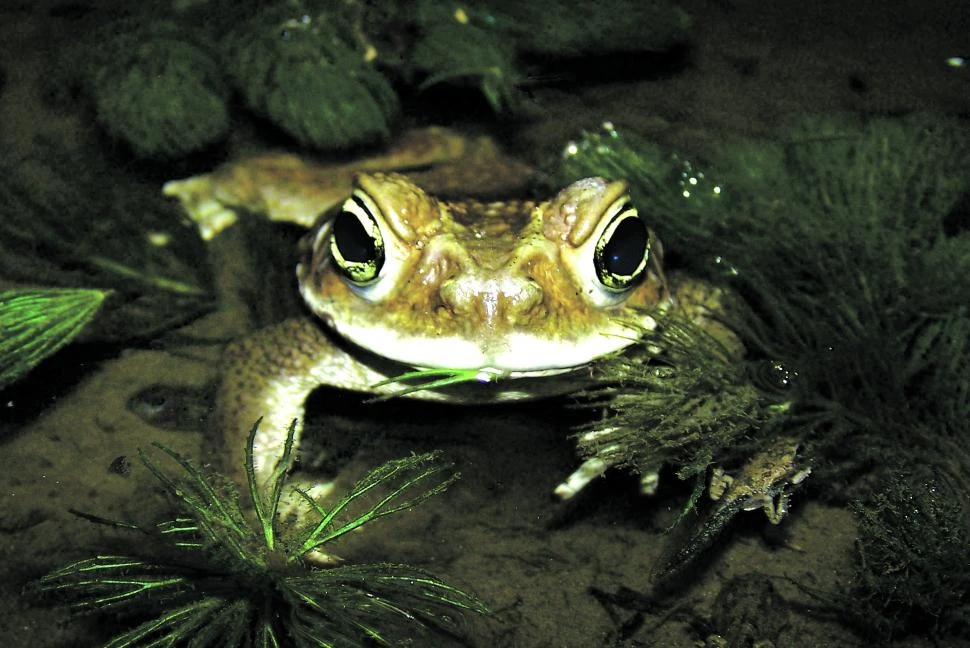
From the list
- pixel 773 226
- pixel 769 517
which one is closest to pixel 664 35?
pixel 773 226

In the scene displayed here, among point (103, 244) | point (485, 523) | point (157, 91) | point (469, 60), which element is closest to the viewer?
point (485, 523)

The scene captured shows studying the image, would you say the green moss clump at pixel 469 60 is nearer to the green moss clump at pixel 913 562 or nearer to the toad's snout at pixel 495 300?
the toad's snout at pixel 495 300

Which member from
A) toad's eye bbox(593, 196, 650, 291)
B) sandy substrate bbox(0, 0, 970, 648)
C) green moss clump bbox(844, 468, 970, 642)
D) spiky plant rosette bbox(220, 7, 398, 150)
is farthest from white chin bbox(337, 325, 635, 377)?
spiky plant rosette bbox(220, 7, 398, 150)

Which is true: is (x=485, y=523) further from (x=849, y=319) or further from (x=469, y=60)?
(x=469, y=60)

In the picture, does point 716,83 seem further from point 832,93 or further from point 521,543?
point 521,543

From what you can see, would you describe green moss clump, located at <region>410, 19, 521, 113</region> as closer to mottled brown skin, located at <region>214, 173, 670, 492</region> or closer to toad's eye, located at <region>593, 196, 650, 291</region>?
mottled brown skin, located at <region>214, 173, 670, 492</region>

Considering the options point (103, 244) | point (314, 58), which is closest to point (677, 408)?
point (103, 244)
